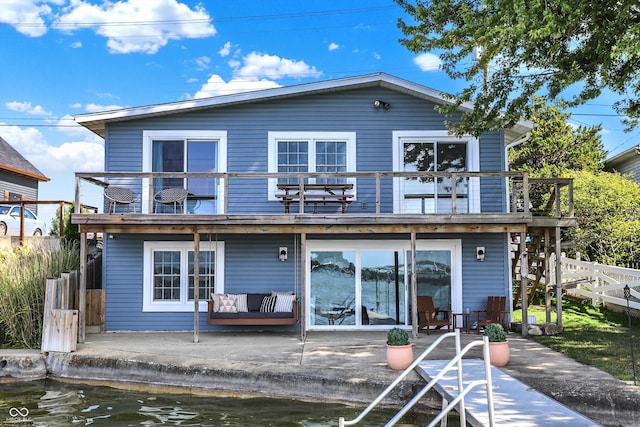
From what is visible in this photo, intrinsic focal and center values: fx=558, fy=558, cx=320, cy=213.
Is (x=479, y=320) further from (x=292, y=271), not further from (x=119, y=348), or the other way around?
(x=119, y=348)

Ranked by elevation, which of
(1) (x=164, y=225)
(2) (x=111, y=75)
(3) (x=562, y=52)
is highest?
(2) (x=111, y=75)

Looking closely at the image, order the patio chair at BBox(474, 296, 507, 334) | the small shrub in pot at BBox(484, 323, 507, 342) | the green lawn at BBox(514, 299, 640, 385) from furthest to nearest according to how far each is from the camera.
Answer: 1. the patio chair at BBox(474, 296, 507, 334)
2. the green lawn at BBox(514, 299, 640, 385)
3. the small shrub in pot at BBox(484, 323, 507, 342)

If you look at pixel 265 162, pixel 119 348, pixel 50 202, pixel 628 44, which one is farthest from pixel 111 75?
pixel 628 44

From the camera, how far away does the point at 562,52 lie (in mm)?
11219

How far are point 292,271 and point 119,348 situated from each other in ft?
14.0

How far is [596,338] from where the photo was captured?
11312 millimetres

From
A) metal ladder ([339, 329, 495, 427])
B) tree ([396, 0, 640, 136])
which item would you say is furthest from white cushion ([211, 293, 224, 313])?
metal ladder ([339, 329, 495, 427])

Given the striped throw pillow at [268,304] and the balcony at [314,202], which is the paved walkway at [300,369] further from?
the balcony at [314,202]

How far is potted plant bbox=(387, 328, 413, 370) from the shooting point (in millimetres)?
8654

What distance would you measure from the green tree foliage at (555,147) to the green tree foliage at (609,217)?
22.7ft

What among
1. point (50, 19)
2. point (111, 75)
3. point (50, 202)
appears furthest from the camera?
point (111, 75)

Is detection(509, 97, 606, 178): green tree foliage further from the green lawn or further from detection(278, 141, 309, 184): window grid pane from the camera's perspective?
detection(278, 141, 309, 184): window grid pane

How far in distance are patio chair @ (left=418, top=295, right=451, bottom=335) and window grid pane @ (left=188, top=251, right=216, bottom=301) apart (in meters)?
4.82

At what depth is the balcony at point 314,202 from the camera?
11.5 m
